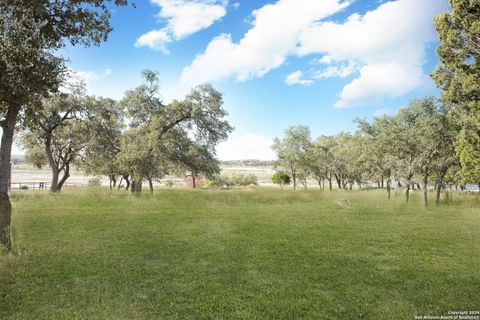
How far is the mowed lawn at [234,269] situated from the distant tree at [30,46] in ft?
11.9

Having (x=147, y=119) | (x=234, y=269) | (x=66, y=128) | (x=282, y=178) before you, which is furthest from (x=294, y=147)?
(x=234, y=269)

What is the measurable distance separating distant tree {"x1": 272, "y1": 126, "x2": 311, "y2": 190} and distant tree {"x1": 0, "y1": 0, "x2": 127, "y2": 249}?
53.7m

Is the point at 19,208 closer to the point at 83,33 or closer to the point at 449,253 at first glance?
the point at 83,33

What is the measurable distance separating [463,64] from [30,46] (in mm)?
21993

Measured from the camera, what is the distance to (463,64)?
712 inches

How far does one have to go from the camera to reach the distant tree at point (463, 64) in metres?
17.0

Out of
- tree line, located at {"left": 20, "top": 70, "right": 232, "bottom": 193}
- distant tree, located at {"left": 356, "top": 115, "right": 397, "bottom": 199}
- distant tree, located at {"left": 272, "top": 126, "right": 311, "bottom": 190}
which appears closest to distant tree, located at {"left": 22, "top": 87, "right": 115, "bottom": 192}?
tree line, located at {"left": 20, "top": 70, "right": 232, "bottom": 193}

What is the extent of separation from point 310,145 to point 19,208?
5427cm

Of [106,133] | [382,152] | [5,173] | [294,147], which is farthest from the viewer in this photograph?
[294,147]

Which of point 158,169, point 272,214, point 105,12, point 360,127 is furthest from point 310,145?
point 105,12

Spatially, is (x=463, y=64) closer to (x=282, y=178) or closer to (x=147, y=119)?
(x=147, y=119)

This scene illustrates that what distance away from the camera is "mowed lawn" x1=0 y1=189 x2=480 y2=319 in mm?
7031

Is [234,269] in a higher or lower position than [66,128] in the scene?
lower

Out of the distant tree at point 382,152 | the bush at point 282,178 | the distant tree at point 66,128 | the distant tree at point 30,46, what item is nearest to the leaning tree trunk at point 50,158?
the distant tree at point 66,128
